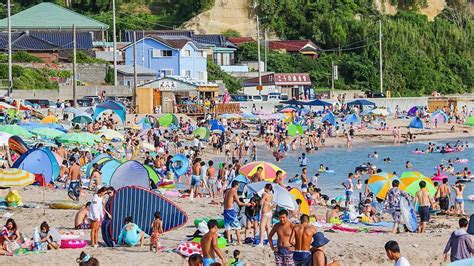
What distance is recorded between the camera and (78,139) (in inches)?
1078

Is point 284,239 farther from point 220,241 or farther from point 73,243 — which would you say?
point 73,243

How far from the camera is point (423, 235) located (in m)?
17.7

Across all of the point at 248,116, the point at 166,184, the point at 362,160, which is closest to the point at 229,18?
the point at 248,116

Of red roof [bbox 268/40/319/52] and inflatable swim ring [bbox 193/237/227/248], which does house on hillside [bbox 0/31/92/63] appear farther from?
inflatable swim ring [bbox 193/237/227/248]

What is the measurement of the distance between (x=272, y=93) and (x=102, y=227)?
1691 inches

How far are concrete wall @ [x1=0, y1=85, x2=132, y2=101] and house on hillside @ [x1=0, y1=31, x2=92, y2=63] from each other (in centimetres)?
907

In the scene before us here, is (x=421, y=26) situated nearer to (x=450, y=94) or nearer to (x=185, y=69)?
(x=450, y=94)

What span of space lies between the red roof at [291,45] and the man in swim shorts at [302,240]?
58489 millimetres

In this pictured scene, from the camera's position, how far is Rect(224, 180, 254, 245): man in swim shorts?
15273 mm

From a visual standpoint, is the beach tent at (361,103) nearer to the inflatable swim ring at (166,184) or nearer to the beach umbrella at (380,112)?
the beach umbrella at (380,112)

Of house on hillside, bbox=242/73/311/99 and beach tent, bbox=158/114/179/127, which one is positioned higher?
house on hillside, bbox=242/73/311/99

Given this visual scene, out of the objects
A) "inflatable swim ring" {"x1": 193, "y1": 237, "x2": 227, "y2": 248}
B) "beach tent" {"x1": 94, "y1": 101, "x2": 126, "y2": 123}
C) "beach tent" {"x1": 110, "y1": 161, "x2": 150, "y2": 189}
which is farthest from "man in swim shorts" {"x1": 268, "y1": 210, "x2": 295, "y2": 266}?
"beach tent" {"x1": 94, "y1": 101, "x2": 126, "y2": 123}

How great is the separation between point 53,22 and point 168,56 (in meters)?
12.3

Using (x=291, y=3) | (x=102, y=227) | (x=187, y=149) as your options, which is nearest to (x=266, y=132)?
(x=187, y=149)
